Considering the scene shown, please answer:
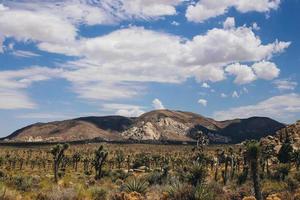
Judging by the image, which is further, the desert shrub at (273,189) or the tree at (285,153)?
the tree at (285,153)

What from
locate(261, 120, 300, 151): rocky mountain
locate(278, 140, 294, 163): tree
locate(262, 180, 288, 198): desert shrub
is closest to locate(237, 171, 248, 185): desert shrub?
locate(262, 180, 288, 198): desert shrub

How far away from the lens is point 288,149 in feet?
272

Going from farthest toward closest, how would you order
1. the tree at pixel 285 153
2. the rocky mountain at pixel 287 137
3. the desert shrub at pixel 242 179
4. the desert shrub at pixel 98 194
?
1. the rocky mountain at pixel 287 137
2. the tree at pixel 285 153
3. the desert shrub at pixel 242 179
4. the desert shrub at pixel 98 194

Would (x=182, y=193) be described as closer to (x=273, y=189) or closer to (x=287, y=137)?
(x=273, y=189)

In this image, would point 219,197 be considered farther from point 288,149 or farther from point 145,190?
point 288,149

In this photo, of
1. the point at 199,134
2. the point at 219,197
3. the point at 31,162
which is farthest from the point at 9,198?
the point at 31,162

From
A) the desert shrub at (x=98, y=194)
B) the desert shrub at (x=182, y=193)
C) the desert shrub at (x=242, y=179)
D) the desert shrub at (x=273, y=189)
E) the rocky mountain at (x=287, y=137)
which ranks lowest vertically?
the desert shrub at (x=242, y=179)

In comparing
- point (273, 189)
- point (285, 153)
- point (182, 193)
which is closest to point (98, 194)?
point (182, 193)

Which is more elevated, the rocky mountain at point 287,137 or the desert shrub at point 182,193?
the rocky mountain at point 287,137

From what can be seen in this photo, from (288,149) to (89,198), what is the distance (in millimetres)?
66766

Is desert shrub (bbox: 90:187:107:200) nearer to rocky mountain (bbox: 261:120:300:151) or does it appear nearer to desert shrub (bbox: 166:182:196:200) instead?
desert shrub (bbox: 166:182:196:200)

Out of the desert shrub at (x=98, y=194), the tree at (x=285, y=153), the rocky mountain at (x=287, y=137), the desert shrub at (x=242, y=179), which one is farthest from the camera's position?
the rocky mountain at (x=287, y=137)

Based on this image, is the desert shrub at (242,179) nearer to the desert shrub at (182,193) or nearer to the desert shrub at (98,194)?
the desert shrub at (98,194)

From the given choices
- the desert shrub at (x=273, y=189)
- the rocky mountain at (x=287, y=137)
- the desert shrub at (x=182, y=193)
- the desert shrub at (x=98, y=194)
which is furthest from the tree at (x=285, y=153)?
the desert shrub at (x=182, y=193)
